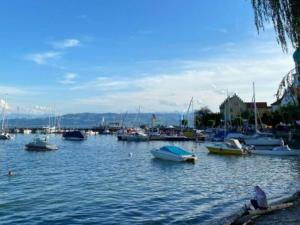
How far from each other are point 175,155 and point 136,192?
89.2 feet

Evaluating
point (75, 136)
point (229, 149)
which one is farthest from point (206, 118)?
point (229, 149)

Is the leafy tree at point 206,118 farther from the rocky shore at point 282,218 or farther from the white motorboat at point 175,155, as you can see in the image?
the rocky shore at point 282,218

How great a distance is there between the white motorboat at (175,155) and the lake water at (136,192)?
3692 millimetres

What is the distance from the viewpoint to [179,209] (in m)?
26.4

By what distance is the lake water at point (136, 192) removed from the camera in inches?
962

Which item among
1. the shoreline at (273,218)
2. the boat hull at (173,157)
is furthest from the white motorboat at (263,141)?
the shoreline at (273,218)

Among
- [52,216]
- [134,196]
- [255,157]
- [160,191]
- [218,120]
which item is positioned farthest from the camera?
[218,120]

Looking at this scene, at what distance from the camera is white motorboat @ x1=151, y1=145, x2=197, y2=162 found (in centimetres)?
5922

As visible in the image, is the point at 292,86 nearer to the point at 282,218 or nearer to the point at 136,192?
the point at 282,218

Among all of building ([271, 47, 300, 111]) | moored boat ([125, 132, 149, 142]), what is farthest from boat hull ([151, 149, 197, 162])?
moored boat ([125, 132, 149, 142])

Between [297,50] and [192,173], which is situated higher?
[297,50]

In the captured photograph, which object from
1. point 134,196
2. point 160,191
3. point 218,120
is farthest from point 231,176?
point 218,120

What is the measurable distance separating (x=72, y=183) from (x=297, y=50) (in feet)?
85.9

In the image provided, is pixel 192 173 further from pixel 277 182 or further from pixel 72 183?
pixel 72 183
